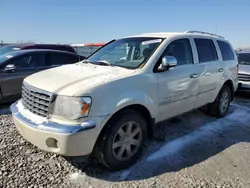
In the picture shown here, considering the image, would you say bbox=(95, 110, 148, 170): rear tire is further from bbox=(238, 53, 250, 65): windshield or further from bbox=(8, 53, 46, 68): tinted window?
bbox=(238, 53, 250, 65): windshield

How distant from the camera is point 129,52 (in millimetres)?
3930

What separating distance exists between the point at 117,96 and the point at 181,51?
1.73m

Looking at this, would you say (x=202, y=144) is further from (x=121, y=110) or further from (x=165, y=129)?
(x=121, y=110)

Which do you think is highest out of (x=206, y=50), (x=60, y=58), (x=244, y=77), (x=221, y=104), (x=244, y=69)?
(x=206, y=50)

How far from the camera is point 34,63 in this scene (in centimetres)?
645

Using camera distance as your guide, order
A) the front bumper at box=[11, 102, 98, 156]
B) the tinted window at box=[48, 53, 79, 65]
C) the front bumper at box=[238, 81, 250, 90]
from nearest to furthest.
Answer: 1. the front bumper at box=[11, 102, 98, 156]
2. the tinted window at box=[48, 53, 79, 65]
3. the front bumper at box=[238, 81, 250, 90]

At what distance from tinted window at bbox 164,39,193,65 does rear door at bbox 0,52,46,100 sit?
3.95 m

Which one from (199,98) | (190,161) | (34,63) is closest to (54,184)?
(190,161)

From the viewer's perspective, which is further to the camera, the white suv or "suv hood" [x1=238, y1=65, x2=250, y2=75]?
"suv hood" [x1=238, y1=65, x2=250, y2=75]

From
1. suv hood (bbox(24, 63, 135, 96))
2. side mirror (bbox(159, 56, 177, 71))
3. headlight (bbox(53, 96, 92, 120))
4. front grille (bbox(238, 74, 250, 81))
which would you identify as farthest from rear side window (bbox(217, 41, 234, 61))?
headlight (bbox(53, 96, 92, 120))

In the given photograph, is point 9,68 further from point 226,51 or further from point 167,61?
point 226,51

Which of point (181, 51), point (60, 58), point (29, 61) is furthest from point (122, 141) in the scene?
point (60, 58)

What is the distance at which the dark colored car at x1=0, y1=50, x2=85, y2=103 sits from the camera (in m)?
5.73

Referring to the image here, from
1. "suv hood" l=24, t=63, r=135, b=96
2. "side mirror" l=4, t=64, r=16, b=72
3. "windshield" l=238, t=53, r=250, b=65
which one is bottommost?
"windshield" l=238, t=53, r=250, b=65
